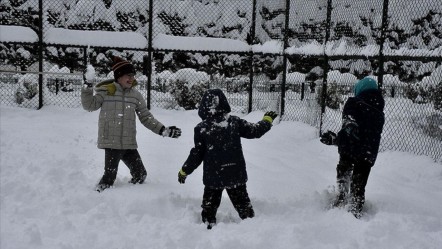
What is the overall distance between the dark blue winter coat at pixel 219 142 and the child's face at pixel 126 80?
1.24 m

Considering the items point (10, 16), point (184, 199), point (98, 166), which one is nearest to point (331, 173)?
point (184, 199)

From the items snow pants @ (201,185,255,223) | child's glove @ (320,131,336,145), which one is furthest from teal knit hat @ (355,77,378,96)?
snow pants @ (201,185,255,223)

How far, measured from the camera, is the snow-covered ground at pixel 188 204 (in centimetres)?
357

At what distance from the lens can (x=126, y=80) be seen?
471cm

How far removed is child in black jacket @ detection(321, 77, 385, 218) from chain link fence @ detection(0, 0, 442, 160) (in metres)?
1.85

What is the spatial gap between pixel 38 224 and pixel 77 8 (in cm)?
1034

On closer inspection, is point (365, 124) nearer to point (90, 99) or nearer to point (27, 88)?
point (90, 99)

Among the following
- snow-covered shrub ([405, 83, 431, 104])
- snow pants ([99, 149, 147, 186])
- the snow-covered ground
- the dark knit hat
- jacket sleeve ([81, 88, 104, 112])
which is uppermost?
the dark knit hat

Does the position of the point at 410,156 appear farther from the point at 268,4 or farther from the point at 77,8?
the point at 77,8

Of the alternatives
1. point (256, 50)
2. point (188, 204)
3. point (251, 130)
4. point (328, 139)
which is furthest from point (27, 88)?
point (328, 139)

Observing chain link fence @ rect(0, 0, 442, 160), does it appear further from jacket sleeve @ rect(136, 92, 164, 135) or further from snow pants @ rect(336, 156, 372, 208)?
jacket sleeve @ rect(136, 92, 164, 135)

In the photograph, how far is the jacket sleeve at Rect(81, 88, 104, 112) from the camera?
455 cm

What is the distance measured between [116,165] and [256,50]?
599 cm

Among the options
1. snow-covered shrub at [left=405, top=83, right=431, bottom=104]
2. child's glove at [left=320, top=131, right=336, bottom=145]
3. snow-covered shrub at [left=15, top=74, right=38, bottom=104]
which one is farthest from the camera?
snow-covered shrub at [left=15, top=74, right=38, bottom=104]
